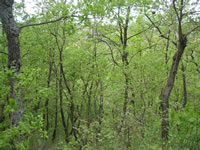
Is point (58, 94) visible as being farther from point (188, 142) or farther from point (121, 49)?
point (188, 142)

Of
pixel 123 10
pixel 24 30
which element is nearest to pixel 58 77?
pixel 24 30

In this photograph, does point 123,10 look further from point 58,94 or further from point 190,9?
point 58,94

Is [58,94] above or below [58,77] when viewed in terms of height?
below

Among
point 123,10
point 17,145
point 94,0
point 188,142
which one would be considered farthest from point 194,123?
point 123,10

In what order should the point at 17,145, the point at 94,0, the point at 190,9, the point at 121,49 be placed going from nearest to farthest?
the point at 17,145 < the point at 190,9 < the point at 94,0 < the point at 121,49

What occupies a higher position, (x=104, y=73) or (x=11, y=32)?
(x=11, y=32)

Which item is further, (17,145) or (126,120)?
(126,120)

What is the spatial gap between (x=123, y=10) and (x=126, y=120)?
21.9 feet

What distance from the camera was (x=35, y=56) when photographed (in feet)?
36.2

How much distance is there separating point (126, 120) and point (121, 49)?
4.68 metres

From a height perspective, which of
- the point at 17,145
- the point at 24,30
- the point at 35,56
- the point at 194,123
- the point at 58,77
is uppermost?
the point at 24,30

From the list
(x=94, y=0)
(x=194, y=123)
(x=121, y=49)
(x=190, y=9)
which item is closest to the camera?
(x=194, y=123)

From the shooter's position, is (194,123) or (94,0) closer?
(194,123)

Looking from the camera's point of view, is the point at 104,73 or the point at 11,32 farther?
the point at 104,73
